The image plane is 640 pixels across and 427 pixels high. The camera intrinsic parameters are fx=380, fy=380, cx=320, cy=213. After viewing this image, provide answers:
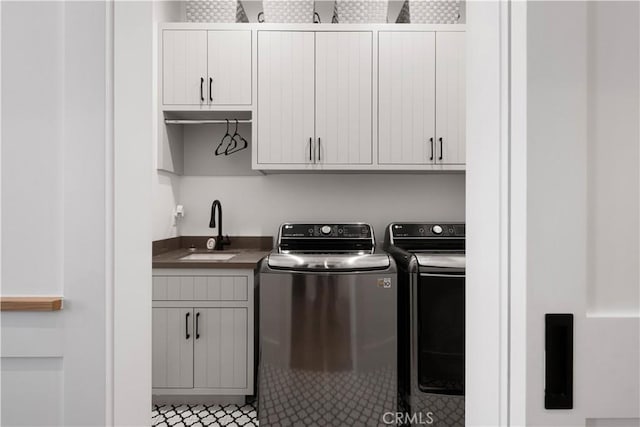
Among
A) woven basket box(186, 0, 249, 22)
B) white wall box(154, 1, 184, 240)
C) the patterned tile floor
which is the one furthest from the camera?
woven basket box(186, 0, 249, 22)

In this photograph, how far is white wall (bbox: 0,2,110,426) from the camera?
2.48ft

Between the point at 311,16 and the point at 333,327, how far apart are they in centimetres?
189

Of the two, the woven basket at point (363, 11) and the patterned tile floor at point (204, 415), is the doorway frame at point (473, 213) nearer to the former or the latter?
the patterned tile floor at point (204, 415)

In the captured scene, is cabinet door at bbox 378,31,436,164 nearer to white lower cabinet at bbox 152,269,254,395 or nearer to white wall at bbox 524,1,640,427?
white lower cabinet at bbox 152,269,254,395

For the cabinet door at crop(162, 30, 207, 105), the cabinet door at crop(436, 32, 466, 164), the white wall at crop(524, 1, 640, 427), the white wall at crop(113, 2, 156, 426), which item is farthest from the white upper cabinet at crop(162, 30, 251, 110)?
the white wall at crop(524, 1, 640, 427)

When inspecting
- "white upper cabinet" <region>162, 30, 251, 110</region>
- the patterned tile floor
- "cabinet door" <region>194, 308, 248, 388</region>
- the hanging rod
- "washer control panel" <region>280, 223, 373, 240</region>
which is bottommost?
the patterned tile floor

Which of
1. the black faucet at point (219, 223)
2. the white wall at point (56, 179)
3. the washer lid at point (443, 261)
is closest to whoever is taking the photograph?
the white wall at point (56, 179)

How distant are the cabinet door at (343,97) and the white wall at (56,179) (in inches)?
66.1

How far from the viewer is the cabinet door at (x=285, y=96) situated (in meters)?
2.35

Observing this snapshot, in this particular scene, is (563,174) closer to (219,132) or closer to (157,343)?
(157,343)

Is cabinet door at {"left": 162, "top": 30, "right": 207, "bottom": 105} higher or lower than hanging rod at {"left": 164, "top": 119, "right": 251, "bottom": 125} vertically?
higher

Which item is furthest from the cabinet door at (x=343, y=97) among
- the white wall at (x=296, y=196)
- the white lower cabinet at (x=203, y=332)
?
the white lower cabinet at (x=203, y=332)

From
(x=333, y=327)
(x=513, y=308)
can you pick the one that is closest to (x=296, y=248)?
(x=333, y=327)

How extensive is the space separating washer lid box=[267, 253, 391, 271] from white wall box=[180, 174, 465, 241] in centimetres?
77
